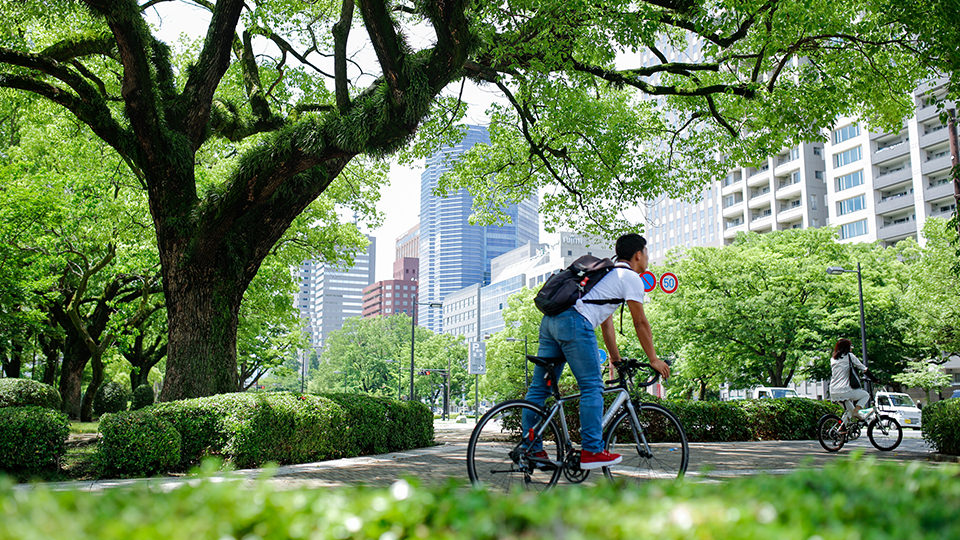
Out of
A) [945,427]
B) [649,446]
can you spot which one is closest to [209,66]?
[649,446]

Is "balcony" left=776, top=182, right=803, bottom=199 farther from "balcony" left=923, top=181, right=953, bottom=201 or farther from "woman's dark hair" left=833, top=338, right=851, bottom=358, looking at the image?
"woman's dark hair" left=833, top=338, right=851, bottom=358

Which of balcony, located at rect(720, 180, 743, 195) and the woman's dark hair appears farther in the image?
balcony, located at rect(720, 180, 743, 195)

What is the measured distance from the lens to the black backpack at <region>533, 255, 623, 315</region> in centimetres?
505

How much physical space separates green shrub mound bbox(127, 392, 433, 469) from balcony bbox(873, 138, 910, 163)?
63920 millimetres

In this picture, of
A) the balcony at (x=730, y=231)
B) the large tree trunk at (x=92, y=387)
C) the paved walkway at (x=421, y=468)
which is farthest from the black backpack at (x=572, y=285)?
the balcony at (x=730, y=231)

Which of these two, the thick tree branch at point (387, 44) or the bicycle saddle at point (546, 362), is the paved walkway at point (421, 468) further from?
the thick tree branch at point (387, 44)

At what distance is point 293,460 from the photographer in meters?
A: 8.71

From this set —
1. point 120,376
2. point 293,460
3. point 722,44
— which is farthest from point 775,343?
point 120,376

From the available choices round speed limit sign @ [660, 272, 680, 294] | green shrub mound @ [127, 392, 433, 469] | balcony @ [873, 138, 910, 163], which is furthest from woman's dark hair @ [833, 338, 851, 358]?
balcony @ [873, 138, 910, 163]

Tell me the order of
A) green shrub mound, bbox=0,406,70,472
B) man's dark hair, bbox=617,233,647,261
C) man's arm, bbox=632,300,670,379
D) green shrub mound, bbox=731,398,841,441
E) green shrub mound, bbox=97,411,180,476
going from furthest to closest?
1. green shrub mound, bbox=731,398,841,441
2. green shrub mound, bbox=0,406,70,472
3. green shrub mound, bbox=97,411,180,476
4. man's dark hair, bbox=617,233,647,261
5. man's arm, bbox=632,300,670,379

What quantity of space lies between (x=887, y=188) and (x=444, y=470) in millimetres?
66844

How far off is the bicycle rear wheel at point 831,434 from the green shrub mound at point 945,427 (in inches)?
62.4

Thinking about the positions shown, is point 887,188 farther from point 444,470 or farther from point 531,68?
point 444,470

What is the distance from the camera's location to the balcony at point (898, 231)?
194ft
